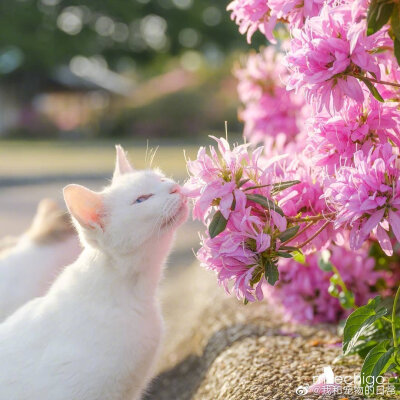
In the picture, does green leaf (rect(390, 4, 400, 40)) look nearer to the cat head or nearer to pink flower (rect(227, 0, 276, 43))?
pink flower (rect(227, 0, 276, 43))

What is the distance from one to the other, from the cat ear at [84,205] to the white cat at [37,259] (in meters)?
0.91

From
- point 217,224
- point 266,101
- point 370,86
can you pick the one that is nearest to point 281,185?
point 217,224

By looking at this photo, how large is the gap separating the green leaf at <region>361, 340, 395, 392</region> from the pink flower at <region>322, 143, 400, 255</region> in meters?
0.40

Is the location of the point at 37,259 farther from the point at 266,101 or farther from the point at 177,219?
the point at 266,101

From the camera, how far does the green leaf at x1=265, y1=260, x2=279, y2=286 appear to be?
1.87 meters

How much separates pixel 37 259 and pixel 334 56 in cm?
225

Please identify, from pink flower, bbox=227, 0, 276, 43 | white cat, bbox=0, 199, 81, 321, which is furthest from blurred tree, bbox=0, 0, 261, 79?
pink flower, bbox=227, 0, 276, 43

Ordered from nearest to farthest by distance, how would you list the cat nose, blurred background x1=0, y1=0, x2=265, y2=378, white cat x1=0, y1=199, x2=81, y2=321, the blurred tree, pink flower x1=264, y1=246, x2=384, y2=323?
1. the cat nose
2. pink flower x1=264, y1=246, x2=384, y2=323
3. white cat x1=0, y1=199, x2=81, y2=321
4. blurred background x1=0, y1=0, x2=265, y2=378
5. the blurred tree

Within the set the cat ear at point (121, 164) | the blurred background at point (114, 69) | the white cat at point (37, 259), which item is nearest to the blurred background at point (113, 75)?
the blurred background at point (114, 69)

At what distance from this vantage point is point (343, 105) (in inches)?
75.0

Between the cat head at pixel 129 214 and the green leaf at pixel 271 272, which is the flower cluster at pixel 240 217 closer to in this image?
the green leaf at pixel 271 272

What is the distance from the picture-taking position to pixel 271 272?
1893mm

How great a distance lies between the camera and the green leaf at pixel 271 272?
187 centimetres

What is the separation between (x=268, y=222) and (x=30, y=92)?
32346 mm
